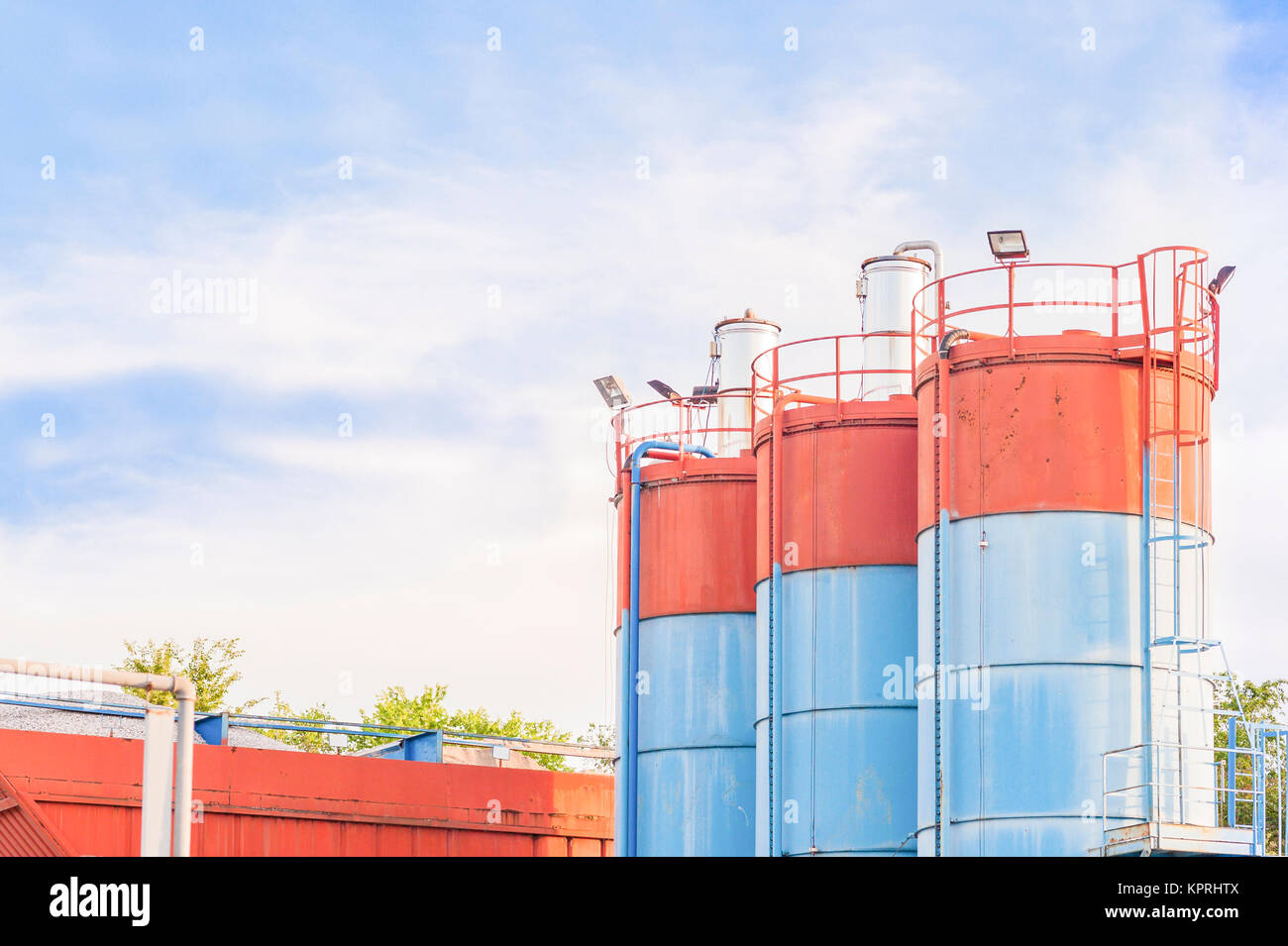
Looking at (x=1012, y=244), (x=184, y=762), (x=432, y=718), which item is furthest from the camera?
(x=432, y=718)

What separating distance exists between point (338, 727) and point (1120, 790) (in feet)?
54.6

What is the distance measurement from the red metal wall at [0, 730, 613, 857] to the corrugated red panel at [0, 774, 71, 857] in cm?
63

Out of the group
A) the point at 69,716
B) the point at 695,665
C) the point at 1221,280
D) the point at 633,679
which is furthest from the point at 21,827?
the point at 1221,280

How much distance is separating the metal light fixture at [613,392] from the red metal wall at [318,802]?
6833 mm

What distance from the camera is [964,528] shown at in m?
22.0

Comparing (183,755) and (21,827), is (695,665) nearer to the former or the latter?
(21,827)

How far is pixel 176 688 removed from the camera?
14.5 metres

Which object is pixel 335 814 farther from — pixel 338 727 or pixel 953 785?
pixel 953 785

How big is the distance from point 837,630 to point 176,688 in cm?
1168

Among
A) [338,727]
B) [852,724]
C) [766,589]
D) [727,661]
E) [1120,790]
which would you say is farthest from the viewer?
[338,727]

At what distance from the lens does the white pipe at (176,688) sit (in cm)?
1351
